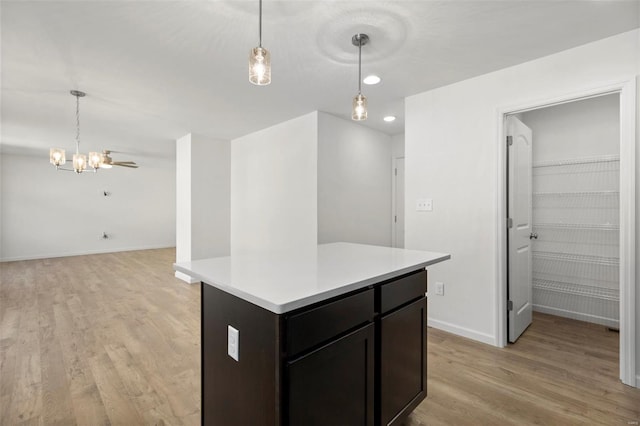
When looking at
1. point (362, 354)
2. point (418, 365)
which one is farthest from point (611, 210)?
point (362, 354)

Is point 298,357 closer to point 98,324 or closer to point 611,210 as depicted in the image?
point 98,324

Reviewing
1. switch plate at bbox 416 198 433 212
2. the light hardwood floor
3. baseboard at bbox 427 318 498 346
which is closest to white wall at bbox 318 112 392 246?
switch plate at bbox 416 198 433 212

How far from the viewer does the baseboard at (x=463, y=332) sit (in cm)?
274

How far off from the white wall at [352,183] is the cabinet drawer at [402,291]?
2.14 m

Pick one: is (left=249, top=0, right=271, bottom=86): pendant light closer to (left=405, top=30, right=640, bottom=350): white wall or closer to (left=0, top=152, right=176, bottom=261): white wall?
(left=405, top=30, right=640, bottom=350): white wall

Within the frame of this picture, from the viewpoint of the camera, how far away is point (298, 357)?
109 cm

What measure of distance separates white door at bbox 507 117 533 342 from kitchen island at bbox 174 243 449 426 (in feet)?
4.95

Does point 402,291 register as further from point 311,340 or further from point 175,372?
point 175,372

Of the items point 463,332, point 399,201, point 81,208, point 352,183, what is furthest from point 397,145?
point 81,208

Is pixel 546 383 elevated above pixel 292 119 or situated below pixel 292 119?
below

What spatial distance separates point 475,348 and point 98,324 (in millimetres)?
3813

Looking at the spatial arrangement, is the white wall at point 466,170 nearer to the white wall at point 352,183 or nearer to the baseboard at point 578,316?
the white wall at point 352,183

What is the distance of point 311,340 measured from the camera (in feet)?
3.71

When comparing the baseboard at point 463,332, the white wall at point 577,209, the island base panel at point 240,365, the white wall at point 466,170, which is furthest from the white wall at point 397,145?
the island base panel at point 240,365
